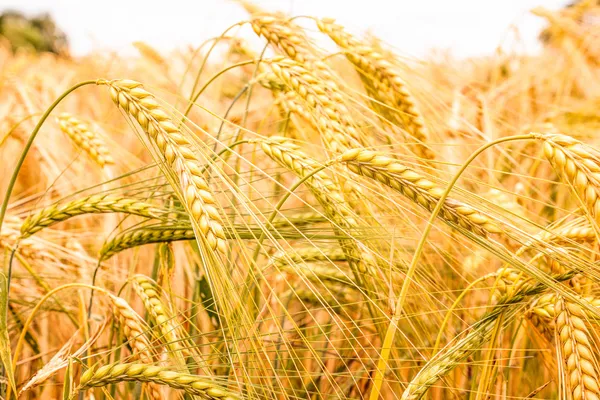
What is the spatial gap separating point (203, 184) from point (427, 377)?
43 cm

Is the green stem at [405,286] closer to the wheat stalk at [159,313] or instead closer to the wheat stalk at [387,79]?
the wheat stalk at [159,313]

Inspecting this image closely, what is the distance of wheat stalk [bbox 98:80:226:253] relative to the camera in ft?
2.61

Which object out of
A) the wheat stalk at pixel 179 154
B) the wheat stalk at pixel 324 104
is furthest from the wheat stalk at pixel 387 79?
the wheat stalk at pixel 179 154

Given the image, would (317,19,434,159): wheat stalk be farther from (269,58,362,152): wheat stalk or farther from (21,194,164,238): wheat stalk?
(21,194,164,238): wheat stalk

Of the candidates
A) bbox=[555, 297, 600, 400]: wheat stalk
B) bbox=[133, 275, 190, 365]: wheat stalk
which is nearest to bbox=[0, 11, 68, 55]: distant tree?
bbox=[133, 275, 190, 365]: wheat stalk

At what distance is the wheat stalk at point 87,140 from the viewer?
146cm

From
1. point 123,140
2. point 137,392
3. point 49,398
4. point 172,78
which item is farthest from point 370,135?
point 172,78

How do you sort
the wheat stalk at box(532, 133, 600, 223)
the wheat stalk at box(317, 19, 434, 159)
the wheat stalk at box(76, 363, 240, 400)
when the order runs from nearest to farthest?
the wheat stalk at box(532, 133, 600, 223), the wheat stalk at box(76, 363, 240, 400), the wheat stalk at box(317, 19, 434, 159)

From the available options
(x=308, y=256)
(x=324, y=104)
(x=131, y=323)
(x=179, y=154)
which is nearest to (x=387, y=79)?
(x=324, y=104)

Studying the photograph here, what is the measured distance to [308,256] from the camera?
4.11 ft

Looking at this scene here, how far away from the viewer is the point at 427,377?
875 millimetres

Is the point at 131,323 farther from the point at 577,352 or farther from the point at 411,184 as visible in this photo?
the point at 577,352

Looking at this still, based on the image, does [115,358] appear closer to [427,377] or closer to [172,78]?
[427,377]

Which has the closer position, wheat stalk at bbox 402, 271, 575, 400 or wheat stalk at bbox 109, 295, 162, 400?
wheat stalk at bbox 402, 271, 575, 400
